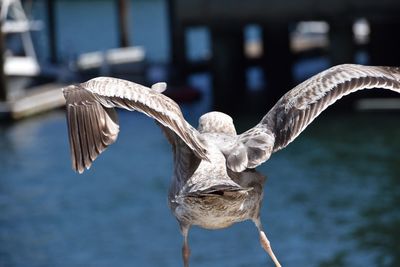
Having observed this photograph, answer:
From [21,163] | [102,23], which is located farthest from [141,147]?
[102,23]

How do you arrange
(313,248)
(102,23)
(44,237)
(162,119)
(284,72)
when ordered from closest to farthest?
(162,119), (313,248), (44,237), (284,72), (102,23)

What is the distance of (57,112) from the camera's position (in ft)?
164

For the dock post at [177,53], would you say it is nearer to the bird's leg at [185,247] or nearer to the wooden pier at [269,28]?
the wooden pier at [269,28]

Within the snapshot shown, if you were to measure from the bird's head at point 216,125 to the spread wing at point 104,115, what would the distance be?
1.55ft

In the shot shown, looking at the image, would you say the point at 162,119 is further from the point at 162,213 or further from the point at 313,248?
the point at 162,213

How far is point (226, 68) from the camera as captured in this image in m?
51.0

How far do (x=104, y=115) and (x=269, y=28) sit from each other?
46.0 metres

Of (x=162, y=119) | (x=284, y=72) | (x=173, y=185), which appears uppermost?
(x=162, y=119)

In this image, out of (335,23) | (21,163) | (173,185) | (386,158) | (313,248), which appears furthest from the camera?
(335,23)

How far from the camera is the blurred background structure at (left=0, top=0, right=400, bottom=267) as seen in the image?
29.0 meters

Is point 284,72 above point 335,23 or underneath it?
underneath

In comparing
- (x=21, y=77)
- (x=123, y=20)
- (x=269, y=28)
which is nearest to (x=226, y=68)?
(x=269, y=28)

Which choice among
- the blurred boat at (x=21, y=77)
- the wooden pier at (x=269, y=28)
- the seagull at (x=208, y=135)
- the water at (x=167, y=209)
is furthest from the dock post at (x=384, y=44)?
the seagull at (x=208, y=135)

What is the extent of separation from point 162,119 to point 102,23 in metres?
87.1
